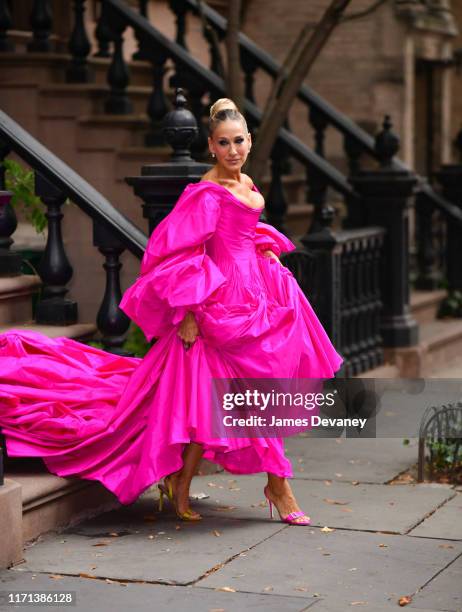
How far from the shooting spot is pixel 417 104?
1695 centimetres

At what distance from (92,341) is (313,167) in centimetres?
399

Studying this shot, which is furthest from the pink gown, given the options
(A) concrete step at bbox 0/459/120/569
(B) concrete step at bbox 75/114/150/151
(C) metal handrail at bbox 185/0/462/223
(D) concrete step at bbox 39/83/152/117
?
(C) metal handrail at bbox 185/0/462/223

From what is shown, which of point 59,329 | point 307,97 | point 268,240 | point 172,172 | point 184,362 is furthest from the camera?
point 307,97

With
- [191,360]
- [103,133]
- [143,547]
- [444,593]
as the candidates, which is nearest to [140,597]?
[143,547]

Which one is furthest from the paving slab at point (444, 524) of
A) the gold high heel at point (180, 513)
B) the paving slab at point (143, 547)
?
the gold high heel at point (180, 513)

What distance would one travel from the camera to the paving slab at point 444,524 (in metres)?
6.41

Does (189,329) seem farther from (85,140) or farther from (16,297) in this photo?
(85,140)

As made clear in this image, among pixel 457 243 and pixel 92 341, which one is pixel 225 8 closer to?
pixel 457 243

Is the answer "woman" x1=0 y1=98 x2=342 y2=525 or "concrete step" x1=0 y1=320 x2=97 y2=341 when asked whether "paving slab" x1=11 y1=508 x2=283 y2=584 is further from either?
"concrete step" x1=0 y1=320 x2=97 y2=341

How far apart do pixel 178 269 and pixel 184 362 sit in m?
0.44

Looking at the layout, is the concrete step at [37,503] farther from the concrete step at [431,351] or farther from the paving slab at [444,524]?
the concrete step at [431,351]

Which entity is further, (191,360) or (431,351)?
(431,351)

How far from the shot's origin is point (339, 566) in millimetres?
5867

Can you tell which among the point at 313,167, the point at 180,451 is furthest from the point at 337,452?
the point at 313,167
